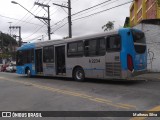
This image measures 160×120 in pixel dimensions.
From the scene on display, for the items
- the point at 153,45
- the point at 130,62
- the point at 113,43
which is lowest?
the point at 130,62

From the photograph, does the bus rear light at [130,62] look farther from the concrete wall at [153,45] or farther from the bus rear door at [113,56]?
the concrete wall at [153,45]

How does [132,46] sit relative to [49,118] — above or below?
above

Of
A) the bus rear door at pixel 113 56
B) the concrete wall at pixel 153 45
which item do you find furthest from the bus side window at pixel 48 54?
the concrete wall at pixel 153 45

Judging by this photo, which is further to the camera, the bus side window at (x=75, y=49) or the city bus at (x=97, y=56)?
the bus side window at (x=75, y=49)

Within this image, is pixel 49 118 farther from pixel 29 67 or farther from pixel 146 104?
pixel 29 67

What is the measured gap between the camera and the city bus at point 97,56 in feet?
48.8

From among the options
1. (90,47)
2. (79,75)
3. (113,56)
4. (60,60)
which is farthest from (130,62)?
(60,60)

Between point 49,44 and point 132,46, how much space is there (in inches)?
309

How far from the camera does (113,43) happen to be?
1534 cm

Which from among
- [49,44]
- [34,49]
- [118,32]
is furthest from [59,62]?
[118,32]

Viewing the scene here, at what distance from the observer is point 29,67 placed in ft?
79.5

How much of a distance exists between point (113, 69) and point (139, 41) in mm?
2217

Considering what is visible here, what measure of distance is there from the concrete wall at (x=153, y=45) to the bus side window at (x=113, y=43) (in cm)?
759

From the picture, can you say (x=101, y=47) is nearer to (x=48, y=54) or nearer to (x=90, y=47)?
(x=90, y=47)
